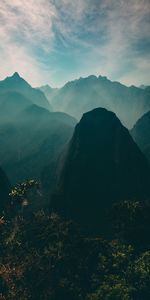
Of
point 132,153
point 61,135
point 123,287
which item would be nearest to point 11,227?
point 123,287

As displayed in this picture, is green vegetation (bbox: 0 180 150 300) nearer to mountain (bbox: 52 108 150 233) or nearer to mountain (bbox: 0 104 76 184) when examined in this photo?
mountain (bbox: 52 108 150 233)

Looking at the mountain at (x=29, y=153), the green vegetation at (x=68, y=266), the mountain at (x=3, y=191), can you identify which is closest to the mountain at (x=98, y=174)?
the mountain at (x=3, y=191)

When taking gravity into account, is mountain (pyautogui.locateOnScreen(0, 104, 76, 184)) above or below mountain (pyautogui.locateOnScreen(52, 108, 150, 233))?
above

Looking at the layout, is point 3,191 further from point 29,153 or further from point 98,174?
point 29,153

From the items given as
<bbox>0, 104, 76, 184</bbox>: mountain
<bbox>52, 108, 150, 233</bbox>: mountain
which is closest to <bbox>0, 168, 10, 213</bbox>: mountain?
<bbox>52, 108, 150, 233</bbox>: mountain

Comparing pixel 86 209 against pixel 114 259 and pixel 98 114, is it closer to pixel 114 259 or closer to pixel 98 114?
pixel 114 259

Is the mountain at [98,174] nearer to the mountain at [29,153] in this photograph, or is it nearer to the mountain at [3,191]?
the mountain at [3,191]

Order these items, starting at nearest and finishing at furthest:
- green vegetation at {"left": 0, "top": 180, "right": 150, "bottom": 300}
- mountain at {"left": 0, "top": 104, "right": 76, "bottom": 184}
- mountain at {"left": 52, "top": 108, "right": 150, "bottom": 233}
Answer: green vegetation at {"left": 0, "top": 180, "right": 150, "bottom": 300} → mountain at {"left": 52, "top": 108, "right": 150, "bottom": 233} → mountain at {"left": 0, "top": 104, "right": 76, "bottom": 184}

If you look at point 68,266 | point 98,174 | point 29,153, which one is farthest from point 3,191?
point 29,153

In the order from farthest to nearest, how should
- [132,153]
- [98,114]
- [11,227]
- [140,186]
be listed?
[98,114] < [132,153] < [140,186] < [11,227]
